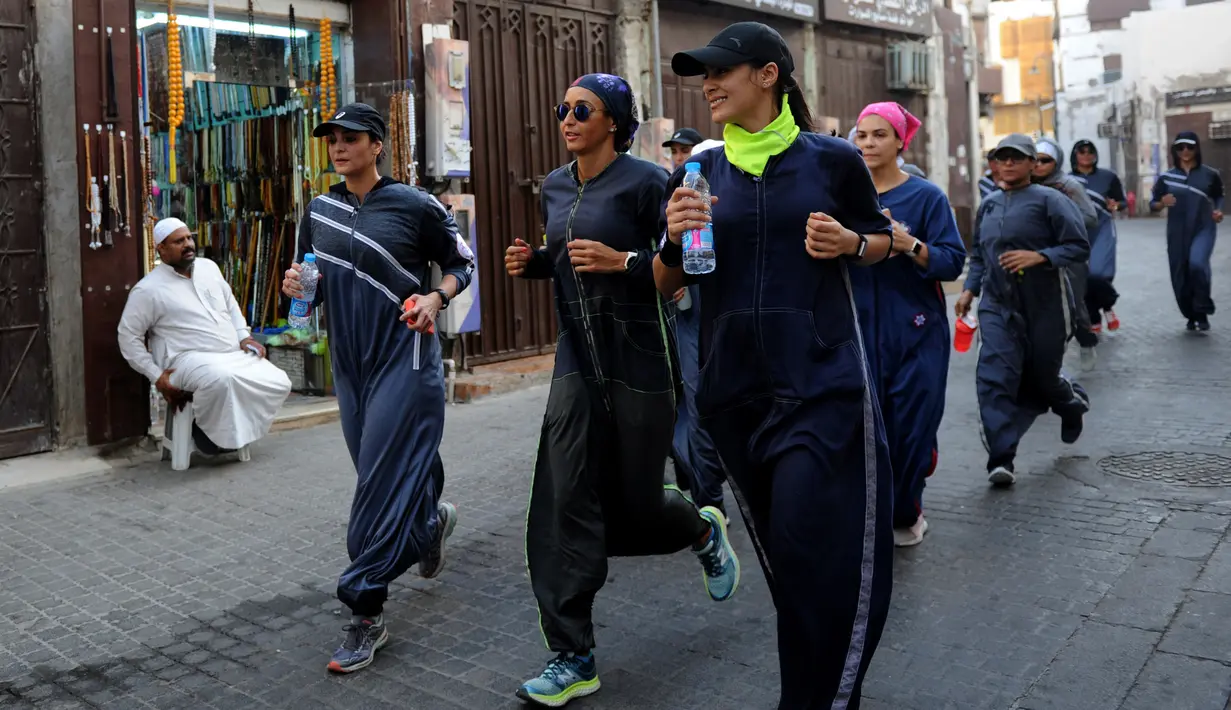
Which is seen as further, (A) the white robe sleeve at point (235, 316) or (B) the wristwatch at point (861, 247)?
(A) the white robe sleeve at point (235, 316)

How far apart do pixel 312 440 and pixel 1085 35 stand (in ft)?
167

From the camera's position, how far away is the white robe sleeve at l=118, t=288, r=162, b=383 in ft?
26.9

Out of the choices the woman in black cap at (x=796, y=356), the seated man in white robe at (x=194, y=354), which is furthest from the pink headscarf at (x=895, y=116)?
the seated man in white robe at (x=194, y=354)

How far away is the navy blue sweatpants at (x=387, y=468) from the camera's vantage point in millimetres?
4566

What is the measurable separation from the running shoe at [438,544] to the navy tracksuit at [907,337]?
6.39 ft

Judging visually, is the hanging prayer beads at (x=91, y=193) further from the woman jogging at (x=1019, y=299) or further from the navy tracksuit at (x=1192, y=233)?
the navy tracksuit at (x=1192, y=233)

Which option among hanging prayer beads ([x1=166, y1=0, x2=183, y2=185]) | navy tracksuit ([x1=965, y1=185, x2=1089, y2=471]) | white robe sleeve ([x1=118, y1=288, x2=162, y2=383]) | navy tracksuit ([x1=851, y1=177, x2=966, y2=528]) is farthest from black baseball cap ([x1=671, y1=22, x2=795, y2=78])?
hanging prayer beads ([x1=166, y1=0, x2=183, y2=185])

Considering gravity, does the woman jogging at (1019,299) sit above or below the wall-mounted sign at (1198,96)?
below

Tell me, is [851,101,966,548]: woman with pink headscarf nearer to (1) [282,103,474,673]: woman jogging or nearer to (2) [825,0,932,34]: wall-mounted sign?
(1) [282,103,474,673]: woman jogging

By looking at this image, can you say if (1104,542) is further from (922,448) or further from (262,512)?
(262,512)

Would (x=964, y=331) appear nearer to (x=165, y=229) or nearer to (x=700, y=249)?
(x=700, y=249)

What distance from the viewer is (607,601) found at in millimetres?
5117

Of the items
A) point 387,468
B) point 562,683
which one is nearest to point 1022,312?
point 387,468

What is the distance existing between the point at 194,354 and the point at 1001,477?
17.0 ft
